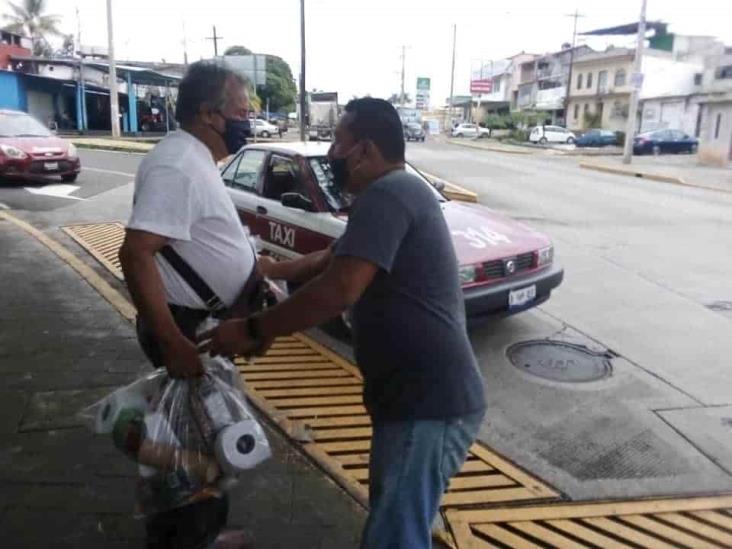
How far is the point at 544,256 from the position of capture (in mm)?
5246

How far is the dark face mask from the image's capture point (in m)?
2.20

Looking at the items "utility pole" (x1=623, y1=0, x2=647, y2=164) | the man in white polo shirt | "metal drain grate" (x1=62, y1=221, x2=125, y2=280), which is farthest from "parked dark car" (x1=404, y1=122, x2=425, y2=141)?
the man in white polo shirt

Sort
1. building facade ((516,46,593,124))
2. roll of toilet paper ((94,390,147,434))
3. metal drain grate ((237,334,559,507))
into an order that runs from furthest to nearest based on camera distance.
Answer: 1. building facade ((516,46,593,124))
2. metal drain grate ((237,334,559,507))
3. roll of toilet paper ((94,390,147,434))

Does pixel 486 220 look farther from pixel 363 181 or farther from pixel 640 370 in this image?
pixel 363 181

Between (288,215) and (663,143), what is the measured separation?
33393mm

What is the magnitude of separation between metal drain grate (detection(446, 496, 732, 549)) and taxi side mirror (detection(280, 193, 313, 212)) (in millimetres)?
2905

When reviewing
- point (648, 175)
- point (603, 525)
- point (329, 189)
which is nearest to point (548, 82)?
point (648, 175)

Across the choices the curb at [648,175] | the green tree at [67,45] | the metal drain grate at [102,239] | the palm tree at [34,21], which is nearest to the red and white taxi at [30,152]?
the metal drain grate at [102,239]

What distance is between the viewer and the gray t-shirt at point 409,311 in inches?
66.9

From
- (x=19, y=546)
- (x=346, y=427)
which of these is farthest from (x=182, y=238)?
(x=346, y=427)

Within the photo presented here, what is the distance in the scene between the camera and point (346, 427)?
3.76 meters

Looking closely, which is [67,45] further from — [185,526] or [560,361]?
[185,526]

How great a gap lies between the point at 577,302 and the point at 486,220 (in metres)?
1.59

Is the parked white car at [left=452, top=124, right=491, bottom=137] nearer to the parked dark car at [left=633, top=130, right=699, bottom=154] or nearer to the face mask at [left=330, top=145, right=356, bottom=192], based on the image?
the parked dark car at [left=633, top=130, right=699, bottom=154]
